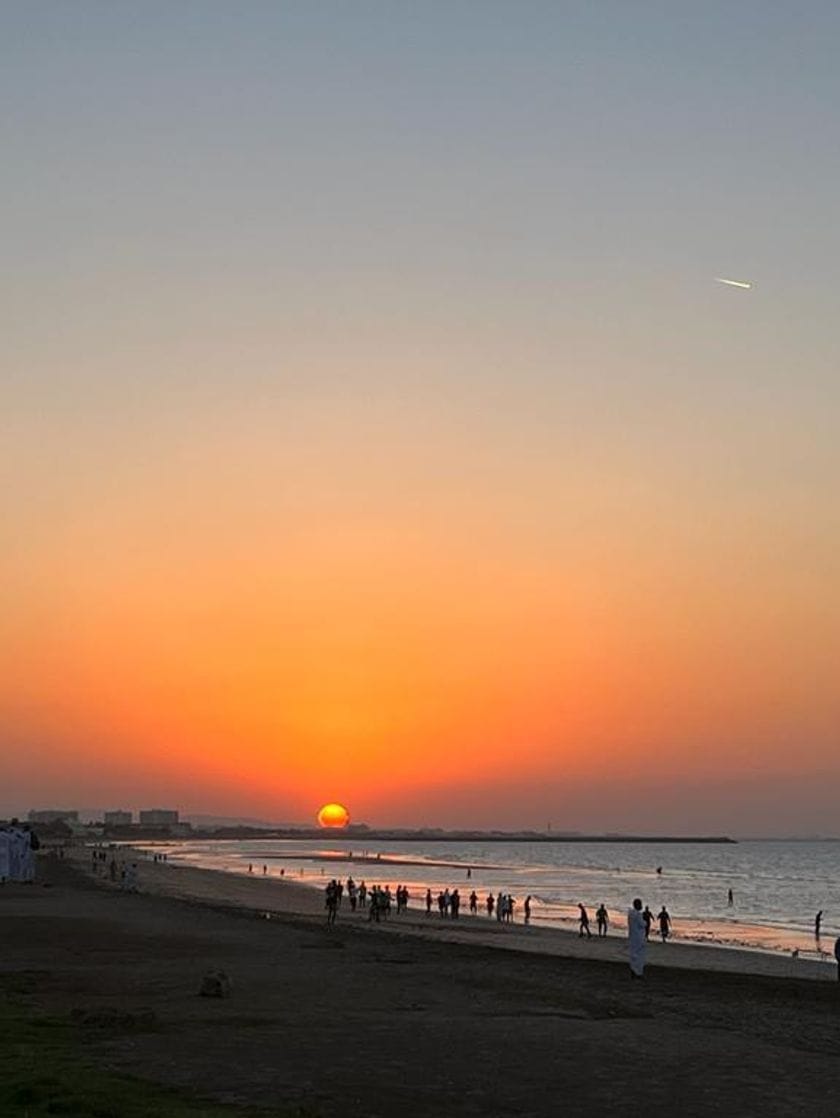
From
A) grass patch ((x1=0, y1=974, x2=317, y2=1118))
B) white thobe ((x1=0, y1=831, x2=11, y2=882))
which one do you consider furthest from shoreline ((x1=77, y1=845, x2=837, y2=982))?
grass patch ((x1=0, y1=974, x2=317, y2=1118))

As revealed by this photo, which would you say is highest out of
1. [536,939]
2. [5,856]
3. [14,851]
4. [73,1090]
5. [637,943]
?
[73,1090]

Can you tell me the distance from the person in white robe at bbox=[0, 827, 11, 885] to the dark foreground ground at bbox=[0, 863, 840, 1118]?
101 ft

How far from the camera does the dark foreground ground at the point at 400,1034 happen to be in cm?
1330

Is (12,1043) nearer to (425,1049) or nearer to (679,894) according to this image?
(425,1049)

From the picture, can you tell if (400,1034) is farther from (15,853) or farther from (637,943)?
(15,853)

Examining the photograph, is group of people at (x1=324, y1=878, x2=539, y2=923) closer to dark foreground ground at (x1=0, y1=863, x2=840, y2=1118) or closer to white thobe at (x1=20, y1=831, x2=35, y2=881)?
white thobe at (x1=20, y1=831, x2=35, y2=881)

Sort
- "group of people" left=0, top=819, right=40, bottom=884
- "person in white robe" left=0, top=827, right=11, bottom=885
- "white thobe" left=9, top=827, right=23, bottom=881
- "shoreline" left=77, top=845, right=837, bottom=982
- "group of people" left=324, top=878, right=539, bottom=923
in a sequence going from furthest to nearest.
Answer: "white thobe" left=9, top=827, right=23, bottom=881 → "group of people" left=0, top=819, right=40, bottom=884 → "person in white robe" left=0, top=827, right=11, bottom=885 → "group of people" left=324, top=878, right=539, bottom=923 → "shoreline" left=77, top=845, right=837, bottom=982

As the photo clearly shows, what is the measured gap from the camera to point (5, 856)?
6153 cm

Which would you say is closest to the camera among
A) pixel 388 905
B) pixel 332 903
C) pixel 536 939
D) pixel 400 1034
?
pixel 400 1034

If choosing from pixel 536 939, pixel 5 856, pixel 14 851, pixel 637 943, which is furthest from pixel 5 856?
pixel 637 943

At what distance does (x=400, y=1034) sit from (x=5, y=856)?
4879cm

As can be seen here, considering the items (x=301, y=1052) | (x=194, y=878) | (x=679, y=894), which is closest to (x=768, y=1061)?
(x=301, y=1052)

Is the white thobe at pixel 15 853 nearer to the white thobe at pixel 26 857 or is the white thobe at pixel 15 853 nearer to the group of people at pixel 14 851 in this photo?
the group of people at pixel 14 851

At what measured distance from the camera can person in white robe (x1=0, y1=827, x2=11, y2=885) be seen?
200ft
